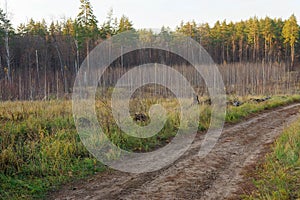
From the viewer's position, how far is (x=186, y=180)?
162 inches

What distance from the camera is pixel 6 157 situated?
464cm

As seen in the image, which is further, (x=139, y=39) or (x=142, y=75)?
(x=139, y=39)

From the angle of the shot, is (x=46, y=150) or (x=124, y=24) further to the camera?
(x=124, y=24)

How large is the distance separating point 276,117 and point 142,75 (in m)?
7.14

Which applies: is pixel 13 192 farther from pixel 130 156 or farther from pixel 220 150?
pixel 220 150

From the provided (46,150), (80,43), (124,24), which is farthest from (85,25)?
(46,150)

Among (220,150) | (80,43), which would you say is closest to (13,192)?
(220,150)

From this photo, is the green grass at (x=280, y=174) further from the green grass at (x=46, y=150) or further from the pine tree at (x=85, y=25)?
the pine tree at (x=85, y=25)

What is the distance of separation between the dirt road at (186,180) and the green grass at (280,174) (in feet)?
0.88

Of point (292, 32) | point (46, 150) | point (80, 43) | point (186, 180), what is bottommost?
point (186, 180)

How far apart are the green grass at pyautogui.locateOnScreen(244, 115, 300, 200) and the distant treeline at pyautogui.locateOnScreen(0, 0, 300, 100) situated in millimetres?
18036

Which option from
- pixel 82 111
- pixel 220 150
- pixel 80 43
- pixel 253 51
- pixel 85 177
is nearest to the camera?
pixel 85 177

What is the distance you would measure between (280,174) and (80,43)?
99.0 ft

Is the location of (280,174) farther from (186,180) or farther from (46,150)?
(46,150)
